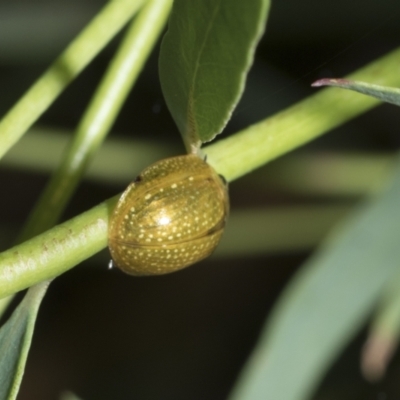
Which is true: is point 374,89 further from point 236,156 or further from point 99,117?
point 99,117

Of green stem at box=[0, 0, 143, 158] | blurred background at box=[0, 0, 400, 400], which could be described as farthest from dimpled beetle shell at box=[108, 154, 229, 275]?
blurred background at box=[0, 0, 400, 400]

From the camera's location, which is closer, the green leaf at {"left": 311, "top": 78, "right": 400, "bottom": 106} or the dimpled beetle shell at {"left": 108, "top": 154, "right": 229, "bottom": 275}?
the green leaf at {"left": 311, "top": 78, "right": 400, "bottom": 106}

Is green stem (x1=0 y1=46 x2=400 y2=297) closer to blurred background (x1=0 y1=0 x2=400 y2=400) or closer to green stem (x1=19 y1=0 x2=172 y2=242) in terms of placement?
green stem (x1=19 y1=0 x2=172 y2=242)

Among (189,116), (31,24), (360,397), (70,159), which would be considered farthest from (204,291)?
(189,116)

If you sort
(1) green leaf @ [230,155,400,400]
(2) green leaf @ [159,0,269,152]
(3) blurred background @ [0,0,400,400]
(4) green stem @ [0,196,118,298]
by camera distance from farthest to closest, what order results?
(3) blurred background @ [0,0,400,400], (1) green leaf @ [230,155,400,400], (4) green stem @ [0,196,118,298], (2) green leaf @ [159,0,269,152]

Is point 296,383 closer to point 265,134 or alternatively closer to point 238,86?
point 265,134

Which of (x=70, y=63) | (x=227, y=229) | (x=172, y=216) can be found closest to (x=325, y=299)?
(x=172, y=216)
